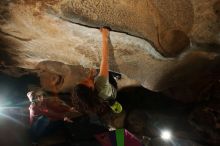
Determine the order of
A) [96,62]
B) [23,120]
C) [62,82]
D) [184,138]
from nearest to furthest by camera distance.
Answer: [23,120] < [96,62] < [62,82] < [184,138]

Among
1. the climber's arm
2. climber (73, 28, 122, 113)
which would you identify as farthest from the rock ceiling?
climber (73, 28, 122, 113)

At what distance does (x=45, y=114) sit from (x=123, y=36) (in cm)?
197

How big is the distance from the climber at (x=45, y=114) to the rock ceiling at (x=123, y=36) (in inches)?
43.4

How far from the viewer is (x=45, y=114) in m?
4.70

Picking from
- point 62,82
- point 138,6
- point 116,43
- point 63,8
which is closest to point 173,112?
point 62,82

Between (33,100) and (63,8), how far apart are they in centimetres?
209

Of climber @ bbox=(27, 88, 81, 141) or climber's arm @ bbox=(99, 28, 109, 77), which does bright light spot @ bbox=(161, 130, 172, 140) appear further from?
climber's arm @ bbox=(99, 28, 109, 77)

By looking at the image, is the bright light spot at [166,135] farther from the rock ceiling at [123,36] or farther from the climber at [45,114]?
the climber at [45,114]

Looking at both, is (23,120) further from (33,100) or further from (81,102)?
(81,102)

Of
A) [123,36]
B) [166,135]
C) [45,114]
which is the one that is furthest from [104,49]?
[166,135]

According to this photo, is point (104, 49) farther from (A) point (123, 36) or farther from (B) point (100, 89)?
(B) point (100, 89)

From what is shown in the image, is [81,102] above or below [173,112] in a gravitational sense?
above

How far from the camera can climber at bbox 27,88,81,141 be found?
14.2ft

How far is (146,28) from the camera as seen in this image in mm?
4176
